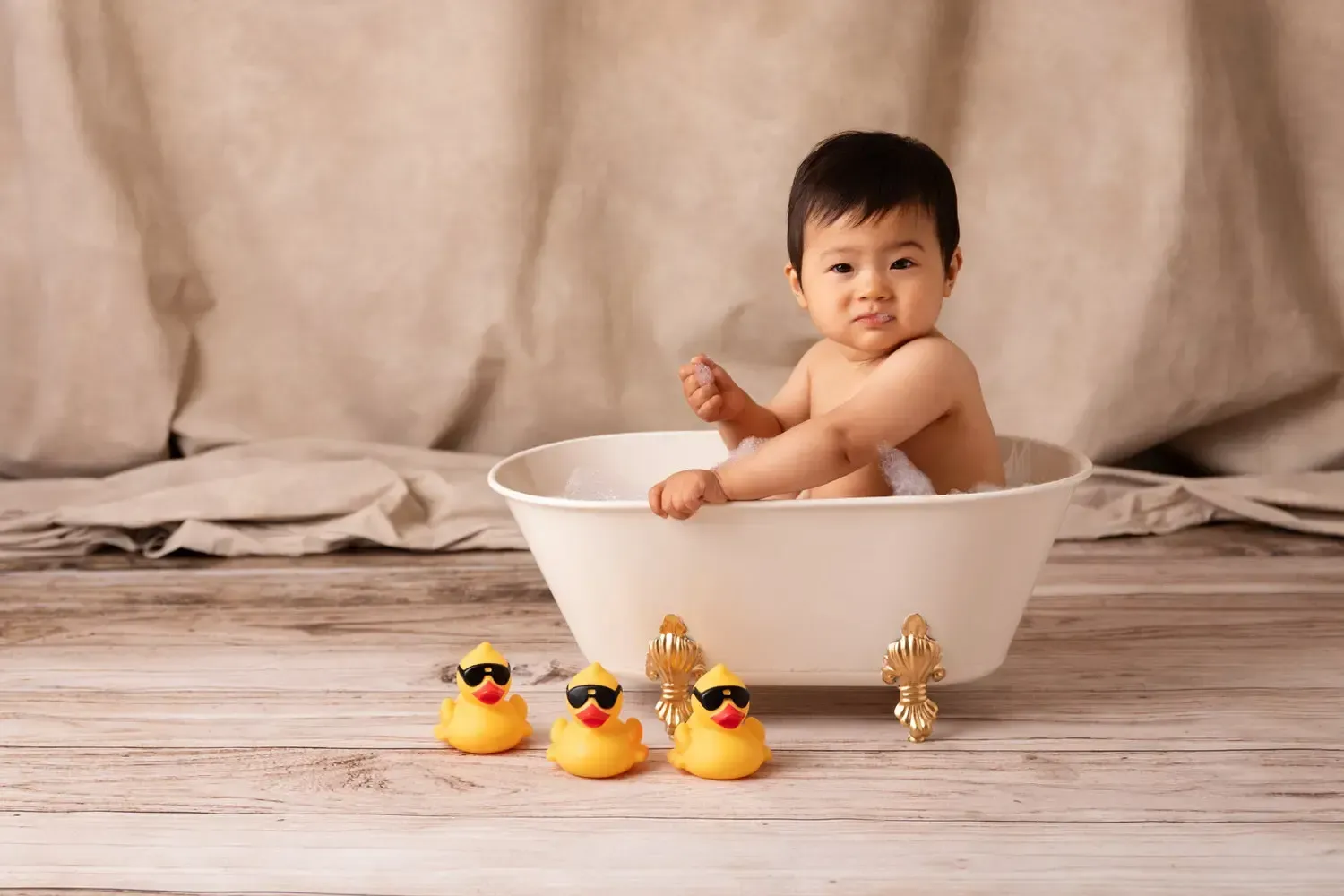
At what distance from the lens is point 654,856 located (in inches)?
35.7

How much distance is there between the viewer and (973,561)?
1.07 metres

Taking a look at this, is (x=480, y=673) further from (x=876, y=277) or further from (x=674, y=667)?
(x=876, y=277)

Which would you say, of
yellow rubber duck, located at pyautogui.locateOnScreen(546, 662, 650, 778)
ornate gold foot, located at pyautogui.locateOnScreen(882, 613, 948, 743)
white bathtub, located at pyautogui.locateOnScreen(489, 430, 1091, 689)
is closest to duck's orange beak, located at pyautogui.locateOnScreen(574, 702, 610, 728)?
yellow rubber duck, located at pyautogui.locateOnScreen(546, 662, 650, 778)

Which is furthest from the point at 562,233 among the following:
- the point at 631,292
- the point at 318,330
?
the point at 318,330

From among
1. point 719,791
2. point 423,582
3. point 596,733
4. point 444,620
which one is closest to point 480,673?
point 596,733

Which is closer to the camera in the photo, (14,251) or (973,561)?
(973,561)

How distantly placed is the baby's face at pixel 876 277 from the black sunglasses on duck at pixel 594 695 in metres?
0.38

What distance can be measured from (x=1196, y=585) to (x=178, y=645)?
1149 millimetres

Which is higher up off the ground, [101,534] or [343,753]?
[101,534]

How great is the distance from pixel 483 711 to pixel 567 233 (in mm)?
1066

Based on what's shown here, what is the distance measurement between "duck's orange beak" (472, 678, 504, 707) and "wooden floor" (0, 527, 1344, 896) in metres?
0.05

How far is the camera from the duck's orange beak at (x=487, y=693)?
1.07 meters

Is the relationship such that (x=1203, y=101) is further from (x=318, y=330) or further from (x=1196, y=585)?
(x=318, y=330)

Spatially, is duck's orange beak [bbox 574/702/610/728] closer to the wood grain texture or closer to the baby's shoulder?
the wood grain texture
